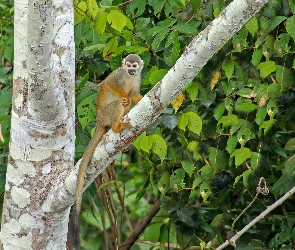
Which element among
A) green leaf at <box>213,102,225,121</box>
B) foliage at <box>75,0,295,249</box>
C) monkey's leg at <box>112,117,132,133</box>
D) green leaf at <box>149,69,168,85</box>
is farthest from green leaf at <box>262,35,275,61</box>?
monkey's leg at <box>112,117,132,133</box>

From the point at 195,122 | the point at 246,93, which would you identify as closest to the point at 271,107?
the point at 246,93

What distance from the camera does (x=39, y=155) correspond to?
10.8 feet

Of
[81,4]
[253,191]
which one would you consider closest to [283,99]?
[253,191]

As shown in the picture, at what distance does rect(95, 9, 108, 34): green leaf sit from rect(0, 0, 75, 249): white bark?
29 cm

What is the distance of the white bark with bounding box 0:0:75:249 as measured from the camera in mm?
3250

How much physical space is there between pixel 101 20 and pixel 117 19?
114mm

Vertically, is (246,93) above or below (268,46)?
below

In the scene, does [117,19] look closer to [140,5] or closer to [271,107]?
[140,5]

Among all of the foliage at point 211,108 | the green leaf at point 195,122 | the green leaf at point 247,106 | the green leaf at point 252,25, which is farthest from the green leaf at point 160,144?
the green leaf at point 252,25

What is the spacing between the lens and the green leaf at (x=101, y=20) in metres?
3.65

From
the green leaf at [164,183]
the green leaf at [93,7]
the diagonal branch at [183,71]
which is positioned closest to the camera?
the diagonal branch at [183,71]

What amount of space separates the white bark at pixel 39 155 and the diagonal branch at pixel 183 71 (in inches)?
7.2

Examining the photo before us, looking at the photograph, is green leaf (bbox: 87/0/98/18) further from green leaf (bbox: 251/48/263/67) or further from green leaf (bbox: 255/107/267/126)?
green leaf (bbox: 255/107/267/126)

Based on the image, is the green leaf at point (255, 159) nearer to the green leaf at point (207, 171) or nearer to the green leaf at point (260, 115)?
the green leaf at point (260, 115)
